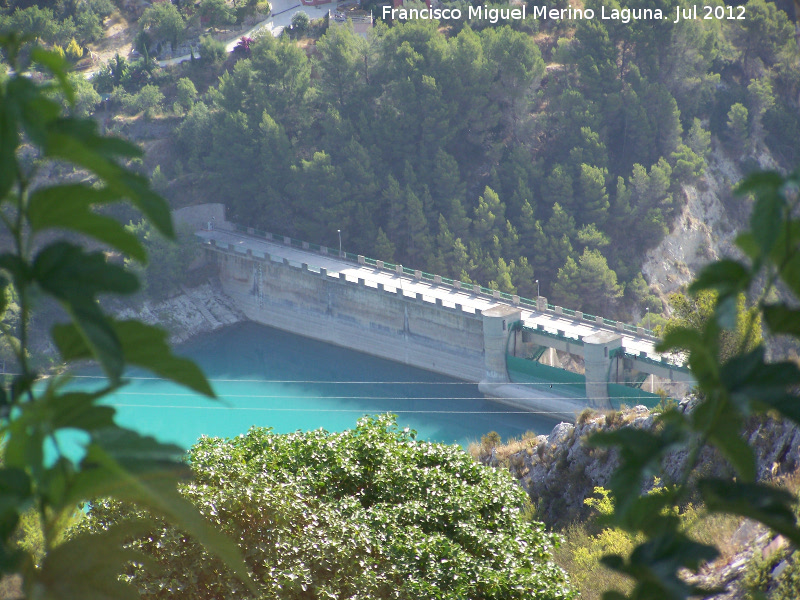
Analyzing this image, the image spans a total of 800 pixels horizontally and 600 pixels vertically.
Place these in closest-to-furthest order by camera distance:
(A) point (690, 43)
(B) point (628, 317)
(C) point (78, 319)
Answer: (C) point (78, 319)
(B) point (628, 317)
(A) point (690, 43)

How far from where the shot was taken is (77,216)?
869mm

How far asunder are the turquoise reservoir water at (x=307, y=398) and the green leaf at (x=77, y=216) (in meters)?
27.7

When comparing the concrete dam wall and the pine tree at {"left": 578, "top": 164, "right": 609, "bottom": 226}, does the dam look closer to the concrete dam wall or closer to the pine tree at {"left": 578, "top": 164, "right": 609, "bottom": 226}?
the concrete dam wall

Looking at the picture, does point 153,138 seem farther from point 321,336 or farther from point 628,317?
point 628,317

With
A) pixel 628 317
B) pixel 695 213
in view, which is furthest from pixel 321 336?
pixel 695 213

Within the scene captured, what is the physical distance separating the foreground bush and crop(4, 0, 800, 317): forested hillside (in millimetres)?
28800

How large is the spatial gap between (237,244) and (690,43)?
2507cm

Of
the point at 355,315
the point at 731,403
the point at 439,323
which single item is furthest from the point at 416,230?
the point at 731,403

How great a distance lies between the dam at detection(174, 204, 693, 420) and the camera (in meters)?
29.4

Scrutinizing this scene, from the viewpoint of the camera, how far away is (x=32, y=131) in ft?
2.73

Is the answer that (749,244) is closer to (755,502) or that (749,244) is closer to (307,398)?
(755,502)

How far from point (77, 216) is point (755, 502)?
81 cm

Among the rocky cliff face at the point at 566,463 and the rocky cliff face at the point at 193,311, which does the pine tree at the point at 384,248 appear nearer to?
the rocky cliff face at the point at 193,311

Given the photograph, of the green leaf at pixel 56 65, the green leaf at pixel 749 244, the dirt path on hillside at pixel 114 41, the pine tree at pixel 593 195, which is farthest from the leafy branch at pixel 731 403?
the dirt path on hillside at pixel 114 41
